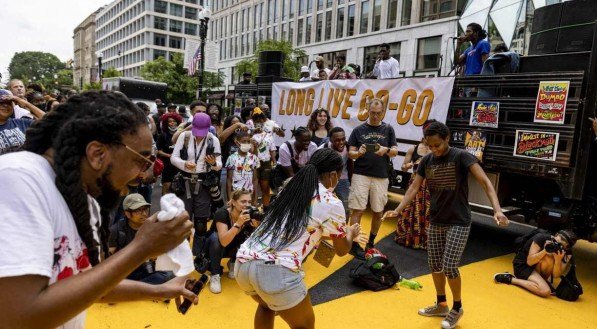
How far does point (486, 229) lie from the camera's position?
23.6 ft

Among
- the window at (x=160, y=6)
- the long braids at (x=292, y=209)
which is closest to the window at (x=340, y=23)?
the long braids at (x=292, y=209)

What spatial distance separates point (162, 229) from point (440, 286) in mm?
3427

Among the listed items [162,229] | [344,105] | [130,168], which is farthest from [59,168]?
[344,105]

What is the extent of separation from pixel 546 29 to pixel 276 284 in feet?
18.2

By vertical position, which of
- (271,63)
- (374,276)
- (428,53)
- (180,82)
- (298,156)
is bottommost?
(374,276)

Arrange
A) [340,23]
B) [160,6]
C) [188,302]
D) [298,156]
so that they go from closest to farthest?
[188,302]
[298,156]
[340,23]
[160,6]

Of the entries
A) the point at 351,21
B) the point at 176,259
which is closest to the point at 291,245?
the point at 176,259

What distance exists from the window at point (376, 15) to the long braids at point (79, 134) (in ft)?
114

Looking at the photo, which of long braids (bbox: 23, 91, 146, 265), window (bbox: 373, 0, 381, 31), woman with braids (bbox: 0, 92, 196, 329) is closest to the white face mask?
woman with braids (bbox: 0, 92, 196, 329)

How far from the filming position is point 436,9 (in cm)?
2873

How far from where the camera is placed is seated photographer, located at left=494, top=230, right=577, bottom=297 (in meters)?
4.59

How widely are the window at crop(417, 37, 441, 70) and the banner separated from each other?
22.0m

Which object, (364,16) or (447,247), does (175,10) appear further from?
(447,247)

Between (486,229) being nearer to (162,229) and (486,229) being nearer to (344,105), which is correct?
(344,105)
